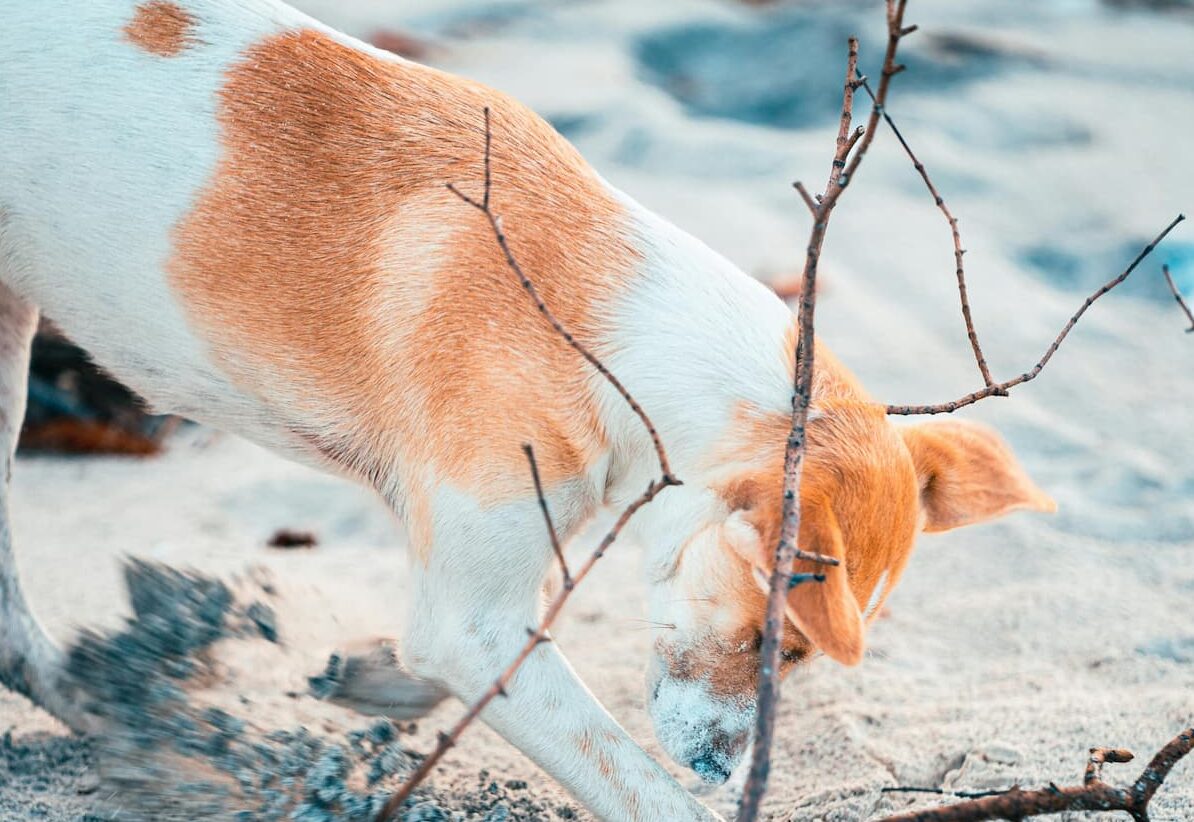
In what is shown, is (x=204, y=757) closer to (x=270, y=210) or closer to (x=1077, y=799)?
(x=270, y=210)

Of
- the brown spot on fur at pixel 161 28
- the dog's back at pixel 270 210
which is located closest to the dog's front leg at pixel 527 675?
the dog's back at pixel 270 210

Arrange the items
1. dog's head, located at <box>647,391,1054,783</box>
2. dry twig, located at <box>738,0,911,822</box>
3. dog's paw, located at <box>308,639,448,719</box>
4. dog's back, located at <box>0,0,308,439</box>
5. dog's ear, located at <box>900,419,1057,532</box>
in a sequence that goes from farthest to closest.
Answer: dog's paw, located at <box>308,639,448,719</box>, dog's ear, located at <box>900,419,1057,532</box>, dog's back, located at <box>0,0,308,439</box>, dog's head, located at <box>647,391,1054,783</box>, dry twig, located at <box>738,0,911,822</box>

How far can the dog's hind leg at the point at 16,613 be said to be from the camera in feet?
9.44

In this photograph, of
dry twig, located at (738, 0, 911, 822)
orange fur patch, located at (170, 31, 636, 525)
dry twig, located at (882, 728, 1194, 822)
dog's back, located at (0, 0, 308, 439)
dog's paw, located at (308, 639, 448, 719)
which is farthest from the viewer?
dog's paw, located at (308, 639, 448, 719)

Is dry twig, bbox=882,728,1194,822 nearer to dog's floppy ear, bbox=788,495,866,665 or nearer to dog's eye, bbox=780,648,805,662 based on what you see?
dog's floppy ear, bbox=788,495,866,665

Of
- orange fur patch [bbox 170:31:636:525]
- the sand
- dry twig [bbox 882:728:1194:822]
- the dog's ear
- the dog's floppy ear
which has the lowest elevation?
the sand

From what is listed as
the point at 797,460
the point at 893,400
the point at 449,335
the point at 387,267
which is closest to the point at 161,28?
the point at 387,267

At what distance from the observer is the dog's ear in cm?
266

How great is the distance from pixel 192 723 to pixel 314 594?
29.8 inches

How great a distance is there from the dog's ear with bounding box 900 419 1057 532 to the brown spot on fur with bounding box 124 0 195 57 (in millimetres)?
1748

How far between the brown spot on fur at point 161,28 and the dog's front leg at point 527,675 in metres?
1.17

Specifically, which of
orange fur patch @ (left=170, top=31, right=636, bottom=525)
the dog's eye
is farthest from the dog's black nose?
orange fur patch @ (left=170, top=31, right=636, bottom=525)

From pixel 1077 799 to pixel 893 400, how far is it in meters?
2.68

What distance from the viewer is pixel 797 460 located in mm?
2111
